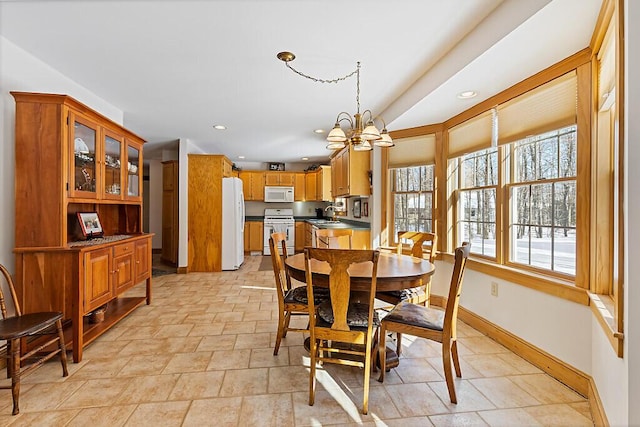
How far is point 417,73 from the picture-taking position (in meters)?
2.77

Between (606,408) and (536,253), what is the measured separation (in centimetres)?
115

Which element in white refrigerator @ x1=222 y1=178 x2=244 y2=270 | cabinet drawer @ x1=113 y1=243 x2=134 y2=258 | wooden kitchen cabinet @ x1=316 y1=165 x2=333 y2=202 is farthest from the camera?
wooden kitchen cabinet @ x1=316 y1=165 x2=333 y2=202

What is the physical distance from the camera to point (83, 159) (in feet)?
8.41

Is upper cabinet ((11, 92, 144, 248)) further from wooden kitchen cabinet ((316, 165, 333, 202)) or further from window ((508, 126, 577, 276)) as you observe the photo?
wooden kitchen cabinet ((316, 165, 333, 202))

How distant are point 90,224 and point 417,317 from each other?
3058 millimetres

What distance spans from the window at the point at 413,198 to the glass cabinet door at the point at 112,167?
3159 millimetres

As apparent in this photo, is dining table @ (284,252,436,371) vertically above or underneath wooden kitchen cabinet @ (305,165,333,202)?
underneath

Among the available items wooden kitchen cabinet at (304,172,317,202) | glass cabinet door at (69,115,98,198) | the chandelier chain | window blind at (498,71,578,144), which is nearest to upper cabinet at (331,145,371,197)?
the chandelier chain

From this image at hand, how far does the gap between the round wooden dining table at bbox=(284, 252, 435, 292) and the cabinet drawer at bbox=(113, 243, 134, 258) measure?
168 cm

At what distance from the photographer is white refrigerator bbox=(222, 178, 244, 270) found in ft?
18.0

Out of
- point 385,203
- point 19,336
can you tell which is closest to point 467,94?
point 385,203

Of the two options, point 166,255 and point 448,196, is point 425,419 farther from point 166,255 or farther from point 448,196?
point 166,255

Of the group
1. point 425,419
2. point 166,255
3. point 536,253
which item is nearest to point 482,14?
point 536,253

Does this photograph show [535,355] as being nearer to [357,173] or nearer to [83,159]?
[357,173]
